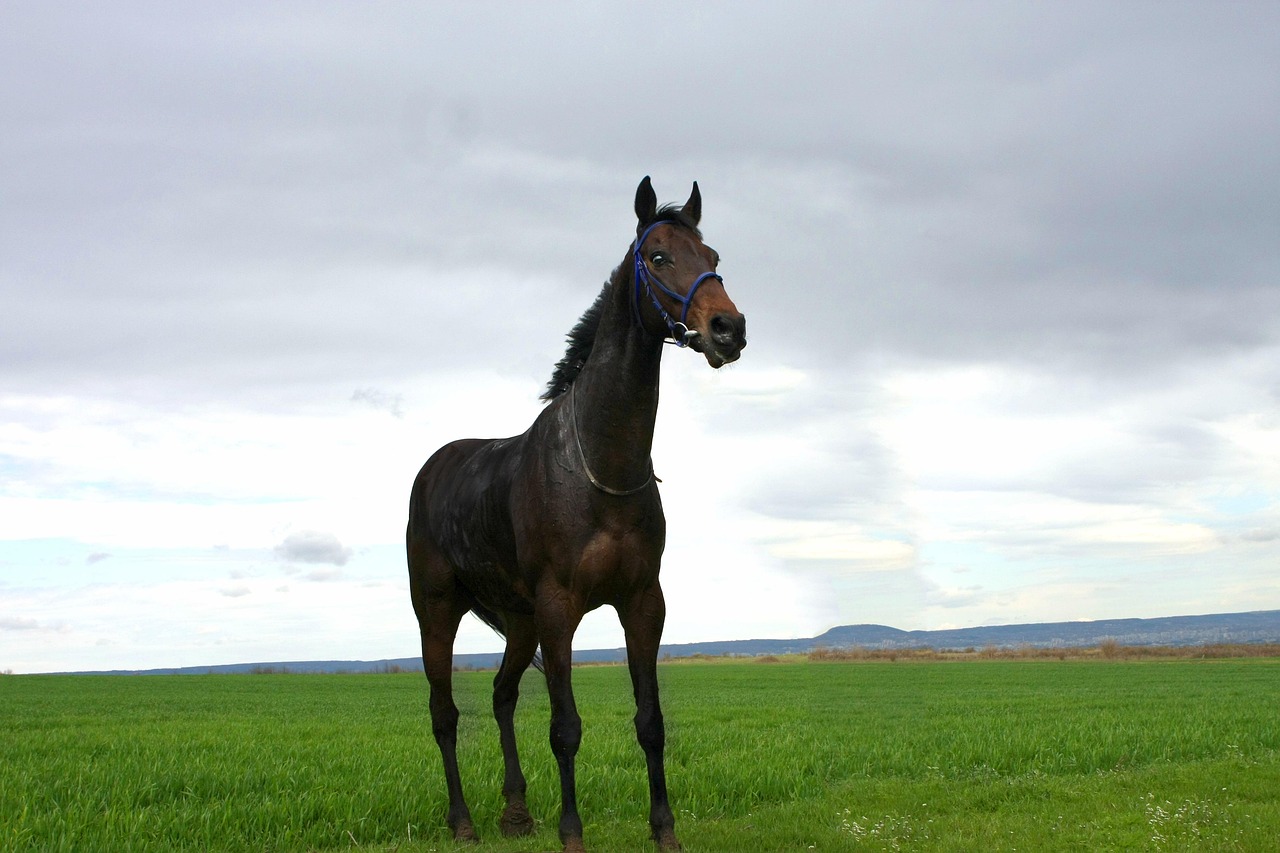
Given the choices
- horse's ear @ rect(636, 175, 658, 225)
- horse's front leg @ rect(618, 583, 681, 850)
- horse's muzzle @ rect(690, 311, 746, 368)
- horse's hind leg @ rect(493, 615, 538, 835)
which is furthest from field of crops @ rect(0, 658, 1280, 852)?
horse's ear @ rect(636, 175, 658, 225)

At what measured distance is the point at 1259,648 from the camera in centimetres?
8344

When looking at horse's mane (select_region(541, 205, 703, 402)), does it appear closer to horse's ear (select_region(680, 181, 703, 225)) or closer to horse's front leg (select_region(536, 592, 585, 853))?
horse's ear (select_region(680, 181, 703, 225))

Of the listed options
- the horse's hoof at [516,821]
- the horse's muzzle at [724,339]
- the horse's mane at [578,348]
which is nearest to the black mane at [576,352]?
the horse's mane at [578,348]

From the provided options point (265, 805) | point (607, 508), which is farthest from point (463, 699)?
point (607, 508)

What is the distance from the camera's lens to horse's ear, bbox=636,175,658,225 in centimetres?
624

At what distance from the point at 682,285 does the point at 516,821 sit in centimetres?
477

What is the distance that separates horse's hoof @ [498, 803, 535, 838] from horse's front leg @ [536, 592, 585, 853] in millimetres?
1798

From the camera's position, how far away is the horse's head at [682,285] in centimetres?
539

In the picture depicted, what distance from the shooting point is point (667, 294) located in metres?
5.88

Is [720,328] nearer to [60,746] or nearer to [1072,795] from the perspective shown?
[1072,795]

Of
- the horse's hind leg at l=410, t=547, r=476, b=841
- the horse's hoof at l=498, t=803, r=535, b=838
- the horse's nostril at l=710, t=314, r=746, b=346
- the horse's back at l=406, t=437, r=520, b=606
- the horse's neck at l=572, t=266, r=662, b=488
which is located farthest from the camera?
the horse's hind leg at l=410, t=547, r=476, b=841

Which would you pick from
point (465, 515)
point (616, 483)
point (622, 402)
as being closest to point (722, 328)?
point (622, 402)

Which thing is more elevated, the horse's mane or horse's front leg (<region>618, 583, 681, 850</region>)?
the horse's mane

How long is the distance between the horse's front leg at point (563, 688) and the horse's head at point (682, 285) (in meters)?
1.78
